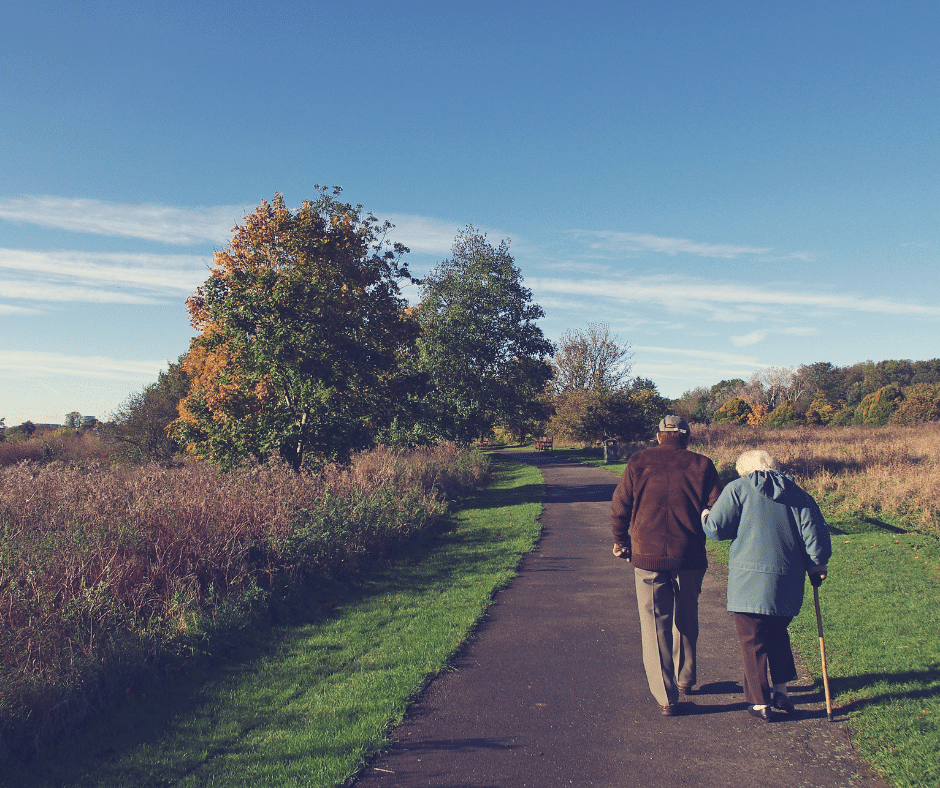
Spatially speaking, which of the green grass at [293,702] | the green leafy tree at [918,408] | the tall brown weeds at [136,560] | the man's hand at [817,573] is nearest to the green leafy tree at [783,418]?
the green leafy tree at [918,408]

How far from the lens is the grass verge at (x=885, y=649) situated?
4152 millimetres

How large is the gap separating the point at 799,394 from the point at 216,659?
3194 inches

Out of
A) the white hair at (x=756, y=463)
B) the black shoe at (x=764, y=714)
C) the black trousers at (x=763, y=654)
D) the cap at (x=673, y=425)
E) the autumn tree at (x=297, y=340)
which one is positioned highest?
the autumn tree at (x=297, y=340)

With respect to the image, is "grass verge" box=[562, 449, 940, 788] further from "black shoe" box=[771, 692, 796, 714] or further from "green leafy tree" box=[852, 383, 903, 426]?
"green leafy tree" box=[852, 383, 903, 426]

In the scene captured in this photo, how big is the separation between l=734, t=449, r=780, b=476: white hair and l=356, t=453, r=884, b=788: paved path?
181 cm

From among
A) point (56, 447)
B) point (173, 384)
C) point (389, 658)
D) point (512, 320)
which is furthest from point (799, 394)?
point (389, 658)

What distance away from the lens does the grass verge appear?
4.15m

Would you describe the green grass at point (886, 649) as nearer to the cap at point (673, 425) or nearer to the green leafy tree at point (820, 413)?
the cap at point (673, 425)

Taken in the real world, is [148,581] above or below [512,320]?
below

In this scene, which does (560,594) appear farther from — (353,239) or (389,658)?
(353,239)

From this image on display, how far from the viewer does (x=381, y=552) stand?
36.4ft

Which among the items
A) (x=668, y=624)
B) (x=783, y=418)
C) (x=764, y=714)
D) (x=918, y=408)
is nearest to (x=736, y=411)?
(x=783, y=418)

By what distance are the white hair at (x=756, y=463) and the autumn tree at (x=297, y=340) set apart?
12056mm

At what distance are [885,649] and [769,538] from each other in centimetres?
261
